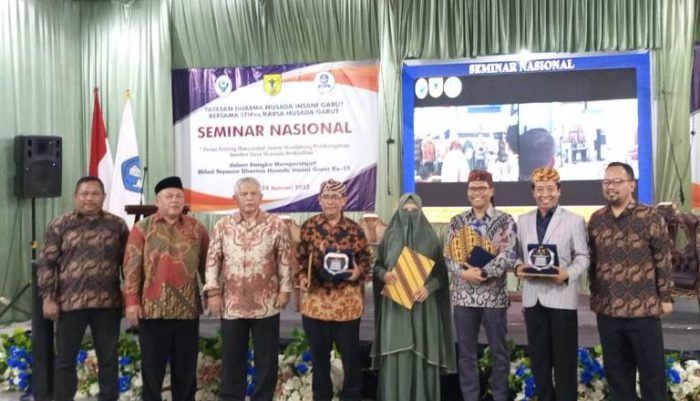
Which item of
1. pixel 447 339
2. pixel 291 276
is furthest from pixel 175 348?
pixel 447 339

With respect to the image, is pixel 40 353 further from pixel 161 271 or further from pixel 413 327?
pixel 413 327

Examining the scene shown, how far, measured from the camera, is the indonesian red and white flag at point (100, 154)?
7238 mm

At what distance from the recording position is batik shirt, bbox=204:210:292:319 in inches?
135

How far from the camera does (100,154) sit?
7.32m

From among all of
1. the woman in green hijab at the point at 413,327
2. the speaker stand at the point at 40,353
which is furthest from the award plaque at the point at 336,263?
the speaker stand at the point at 40,353

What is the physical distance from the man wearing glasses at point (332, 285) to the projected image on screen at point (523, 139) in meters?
3.42

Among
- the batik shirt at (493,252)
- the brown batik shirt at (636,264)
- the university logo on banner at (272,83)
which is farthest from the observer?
the university logo on banner at (272,83)

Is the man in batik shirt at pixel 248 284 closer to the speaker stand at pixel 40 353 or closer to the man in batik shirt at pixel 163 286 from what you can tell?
the man in batik shirt at pixel 163 286

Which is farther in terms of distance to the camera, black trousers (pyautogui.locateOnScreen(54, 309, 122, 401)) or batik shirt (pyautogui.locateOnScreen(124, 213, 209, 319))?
black trousers (pyautogui.locateOnScreen(54, 309, 122, 401))

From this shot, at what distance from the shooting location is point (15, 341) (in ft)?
14.6

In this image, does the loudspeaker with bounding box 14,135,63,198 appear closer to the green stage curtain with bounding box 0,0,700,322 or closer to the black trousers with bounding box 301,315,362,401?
the green stage curtain with bounding box 0,0,700,322

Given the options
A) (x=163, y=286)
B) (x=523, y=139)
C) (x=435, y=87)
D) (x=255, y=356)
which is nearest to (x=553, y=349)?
(x=255, y=356)

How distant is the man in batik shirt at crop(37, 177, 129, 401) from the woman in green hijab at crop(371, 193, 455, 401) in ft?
4.61

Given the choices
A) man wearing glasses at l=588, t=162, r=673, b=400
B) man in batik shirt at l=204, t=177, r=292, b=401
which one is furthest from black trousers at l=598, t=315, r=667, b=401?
man in batik shirt at l=204, t=177, r=292, b=401
